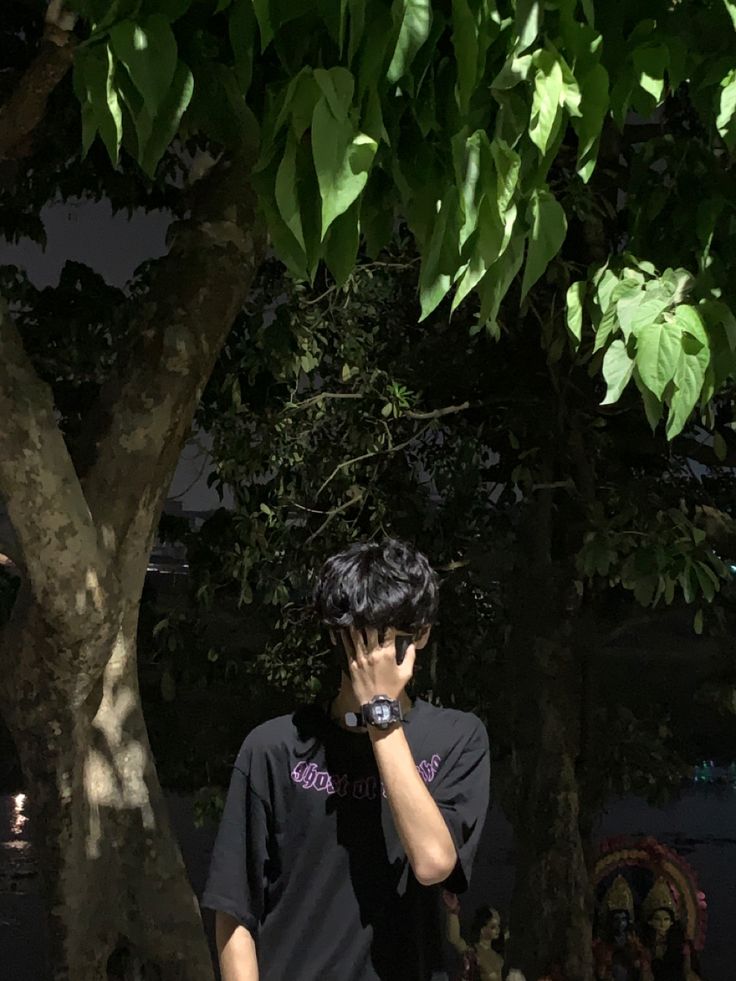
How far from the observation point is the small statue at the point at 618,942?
4.02 meters

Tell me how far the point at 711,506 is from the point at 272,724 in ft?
9.20

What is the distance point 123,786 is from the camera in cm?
281

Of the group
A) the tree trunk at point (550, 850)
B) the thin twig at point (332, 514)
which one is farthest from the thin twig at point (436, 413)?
the tree trunk at point (550, 850)

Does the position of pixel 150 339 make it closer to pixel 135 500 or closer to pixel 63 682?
pixel 135 500

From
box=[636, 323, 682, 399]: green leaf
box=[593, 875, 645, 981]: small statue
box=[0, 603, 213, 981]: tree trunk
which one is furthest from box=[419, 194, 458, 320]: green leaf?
box=[593, 875, 645, 981]: small statue

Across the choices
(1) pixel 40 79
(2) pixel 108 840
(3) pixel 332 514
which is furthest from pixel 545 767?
(1) pixel 40 79

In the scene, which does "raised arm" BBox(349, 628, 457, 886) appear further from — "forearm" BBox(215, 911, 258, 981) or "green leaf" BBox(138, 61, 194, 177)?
"green leaf" BBox(138, 61, 194, 177)

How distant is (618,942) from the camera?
13.3ft

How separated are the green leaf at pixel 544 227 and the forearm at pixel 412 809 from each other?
46 cm

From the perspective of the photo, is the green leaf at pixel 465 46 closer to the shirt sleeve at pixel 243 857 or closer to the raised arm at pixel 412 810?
the raised arm at pixel 412 810

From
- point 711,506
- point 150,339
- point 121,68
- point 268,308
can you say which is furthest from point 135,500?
point 711,506

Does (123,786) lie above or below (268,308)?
below

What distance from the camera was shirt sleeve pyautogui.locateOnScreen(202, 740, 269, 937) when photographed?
4.40ft

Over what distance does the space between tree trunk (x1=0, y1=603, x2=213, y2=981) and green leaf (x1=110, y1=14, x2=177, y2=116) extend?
5.17 feet
